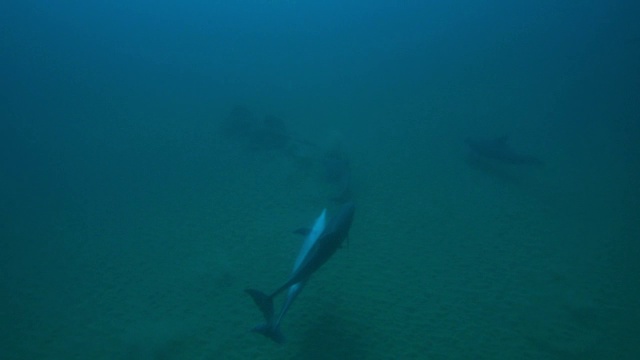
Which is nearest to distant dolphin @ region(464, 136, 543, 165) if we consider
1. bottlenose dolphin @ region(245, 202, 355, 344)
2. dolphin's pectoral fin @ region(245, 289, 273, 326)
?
bottlenose dolphin @ region(245, 202, 355, 344)

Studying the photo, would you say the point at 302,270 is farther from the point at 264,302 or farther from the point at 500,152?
the point at 500,152

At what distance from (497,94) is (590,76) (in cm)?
511

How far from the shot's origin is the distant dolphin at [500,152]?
1055 centimetres

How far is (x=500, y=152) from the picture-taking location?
34.8 feet

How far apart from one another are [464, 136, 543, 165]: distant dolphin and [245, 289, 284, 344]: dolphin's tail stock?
8.80 metres

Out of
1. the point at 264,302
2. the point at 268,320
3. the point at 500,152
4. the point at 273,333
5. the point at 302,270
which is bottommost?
the point at 273,333

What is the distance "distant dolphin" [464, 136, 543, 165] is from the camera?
10547 mm

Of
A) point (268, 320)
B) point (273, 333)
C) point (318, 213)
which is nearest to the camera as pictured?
point (273, 333)

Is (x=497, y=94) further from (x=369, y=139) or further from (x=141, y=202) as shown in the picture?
(x=141, y=202)

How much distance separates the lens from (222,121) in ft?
44.4

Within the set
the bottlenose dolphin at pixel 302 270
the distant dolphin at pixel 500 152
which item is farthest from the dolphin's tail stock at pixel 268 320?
the distant dolphin at pixel 500 152

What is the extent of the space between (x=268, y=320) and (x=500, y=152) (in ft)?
29.2

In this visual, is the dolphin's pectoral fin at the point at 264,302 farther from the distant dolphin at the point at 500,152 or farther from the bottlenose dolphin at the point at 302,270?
the distant dolphin at the point at 500,152

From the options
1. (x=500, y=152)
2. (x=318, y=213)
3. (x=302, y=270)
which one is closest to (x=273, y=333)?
(x=302, y=270)
